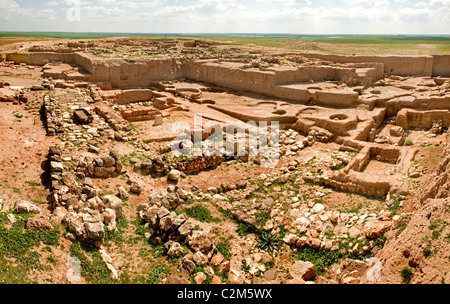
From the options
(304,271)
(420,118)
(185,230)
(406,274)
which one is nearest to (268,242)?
(304,271)

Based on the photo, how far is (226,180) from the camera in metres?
10.9

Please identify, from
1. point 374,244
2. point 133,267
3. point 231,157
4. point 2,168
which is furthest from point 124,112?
point 374,244

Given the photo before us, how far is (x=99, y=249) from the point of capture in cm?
646

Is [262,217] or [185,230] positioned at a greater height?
[185,230]

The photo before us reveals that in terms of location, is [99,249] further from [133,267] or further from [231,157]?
[231,157]

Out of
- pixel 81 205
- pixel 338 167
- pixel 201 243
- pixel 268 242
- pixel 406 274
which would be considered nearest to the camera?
pixel 406 274

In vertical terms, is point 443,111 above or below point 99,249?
above

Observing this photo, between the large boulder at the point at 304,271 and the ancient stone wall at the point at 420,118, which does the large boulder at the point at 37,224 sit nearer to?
the large boulder at the point at 304,271

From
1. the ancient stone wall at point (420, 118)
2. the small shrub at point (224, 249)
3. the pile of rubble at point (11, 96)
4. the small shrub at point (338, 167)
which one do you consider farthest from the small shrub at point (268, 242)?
the pile of rubble at point (11, 96)

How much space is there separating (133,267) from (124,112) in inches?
387

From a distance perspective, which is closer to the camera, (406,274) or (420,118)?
(406,274)

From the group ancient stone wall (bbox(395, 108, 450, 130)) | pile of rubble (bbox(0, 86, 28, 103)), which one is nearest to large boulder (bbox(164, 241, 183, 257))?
pile of rubble (bbox(0, 86, 28, 103))

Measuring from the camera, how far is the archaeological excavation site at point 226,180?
5906 mm

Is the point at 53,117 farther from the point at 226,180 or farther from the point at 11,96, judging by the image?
the point at 226,180
